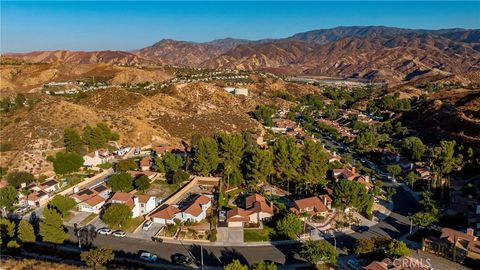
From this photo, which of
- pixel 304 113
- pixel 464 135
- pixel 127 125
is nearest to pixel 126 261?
pixel 127 125

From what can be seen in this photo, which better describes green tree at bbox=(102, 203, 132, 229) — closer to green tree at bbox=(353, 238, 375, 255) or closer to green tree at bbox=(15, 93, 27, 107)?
green tree at bbox=(353, 238, 375, 255)

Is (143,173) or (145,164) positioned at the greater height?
(145,164)

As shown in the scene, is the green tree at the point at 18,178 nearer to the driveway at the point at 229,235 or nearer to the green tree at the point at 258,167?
the driveway at the point at 229,235

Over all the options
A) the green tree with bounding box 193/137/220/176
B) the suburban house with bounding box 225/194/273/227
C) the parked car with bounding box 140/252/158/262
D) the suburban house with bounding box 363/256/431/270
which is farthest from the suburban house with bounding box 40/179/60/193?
the suburban house with bounding box 363/256/431/270

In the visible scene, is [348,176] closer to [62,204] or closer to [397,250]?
[397,250]

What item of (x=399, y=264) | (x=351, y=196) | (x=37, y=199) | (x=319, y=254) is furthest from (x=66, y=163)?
(x=399, y=264)

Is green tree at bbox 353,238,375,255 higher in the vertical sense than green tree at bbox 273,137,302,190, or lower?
lower
